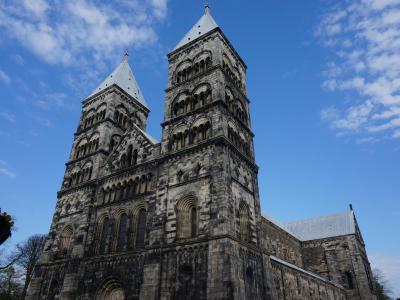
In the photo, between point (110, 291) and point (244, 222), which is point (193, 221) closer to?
point (244, 222)

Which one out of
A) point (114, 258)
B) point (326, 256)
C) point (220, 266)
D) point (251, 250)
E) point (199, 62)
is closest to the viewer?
point (220, 266)

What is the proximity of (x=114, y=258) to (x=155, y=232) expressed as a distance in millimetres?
4354

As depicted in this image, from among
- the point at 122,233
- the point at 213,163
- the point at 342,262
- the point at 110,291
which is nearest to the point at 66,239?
the point at 122,233

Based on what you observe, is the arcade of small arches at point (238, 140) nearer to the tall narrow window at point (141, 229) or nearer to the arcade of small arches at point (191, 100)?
the arcade of small arches at point (191, 100)

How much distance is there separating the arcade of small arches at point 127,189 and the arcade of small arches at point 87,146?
657 cm

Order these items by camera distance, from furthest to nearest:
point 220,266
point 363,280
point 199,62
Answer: point 363,280
point 199,62
point 220,266

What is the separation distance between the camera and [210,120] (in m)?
26.6

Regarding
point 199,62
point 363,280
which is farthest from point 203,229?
point 363,280

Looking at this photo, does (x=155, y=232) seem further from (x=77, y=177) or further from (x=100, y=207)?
(x=77, y=177)

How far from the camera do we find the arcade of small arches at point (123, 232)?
25875 millimetres

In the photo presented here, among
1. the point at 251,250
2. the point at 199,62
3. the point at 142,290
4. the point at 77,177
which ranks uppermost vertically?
the point at 199,62

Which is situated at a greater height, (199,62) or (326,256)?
(199,62)

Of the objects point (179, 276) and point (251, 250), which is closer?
point (179, 276)

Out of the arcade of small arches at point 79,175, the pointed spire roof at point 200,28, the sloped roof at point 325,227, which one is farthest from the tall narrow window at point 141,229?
the sloped roof at point 325,227
